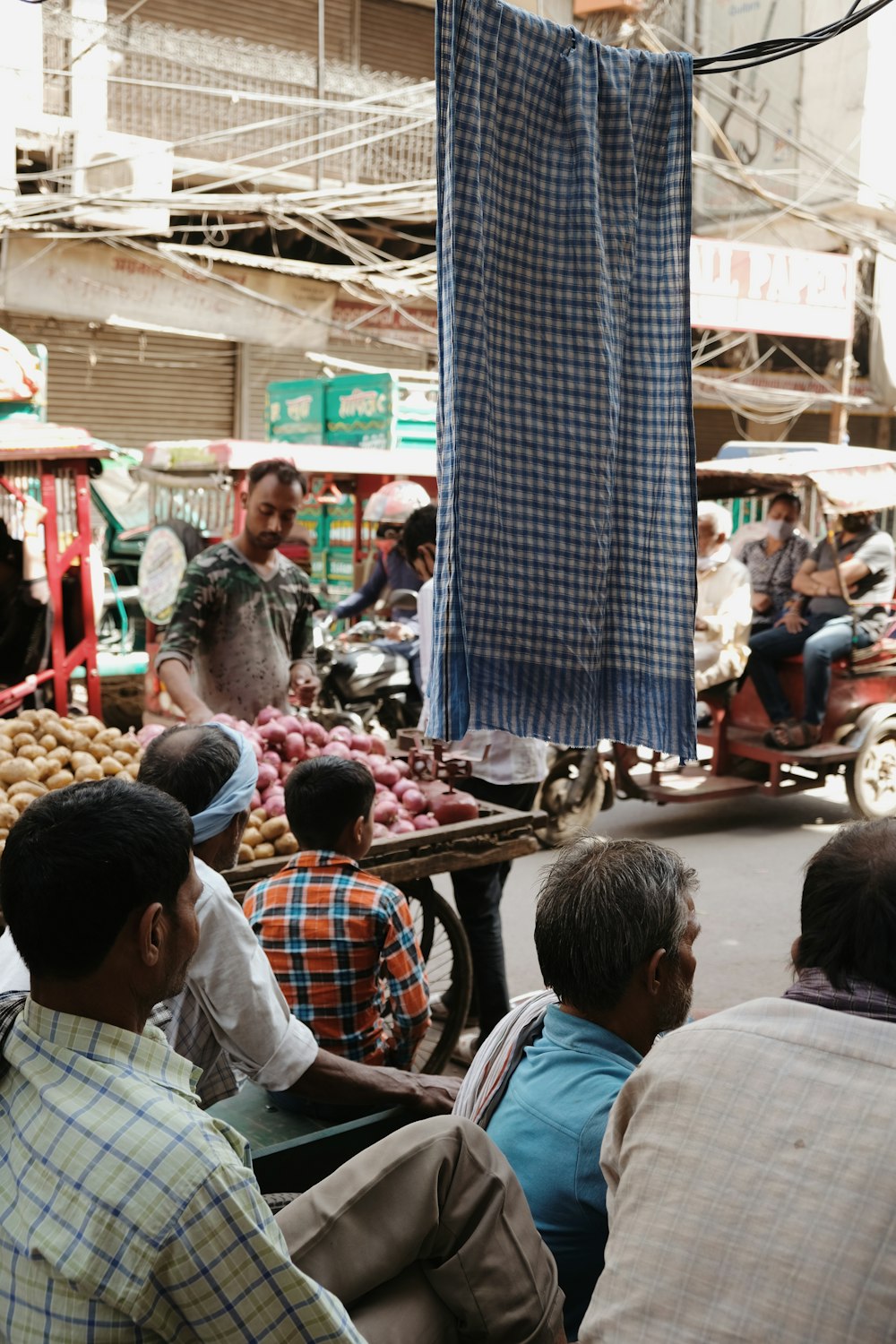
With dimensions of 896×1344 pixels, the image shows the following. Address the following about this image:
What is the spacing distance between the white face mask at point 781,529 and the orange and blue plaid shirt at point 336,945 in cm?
655

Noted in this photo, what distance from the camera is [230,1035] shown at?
2.72 m

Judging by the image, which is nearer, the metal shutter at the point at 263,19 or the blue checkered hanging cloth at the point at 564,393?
the blue checkered hanging cloth at the point at 564,393

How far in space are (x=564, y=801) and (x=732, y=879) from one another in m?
1.12

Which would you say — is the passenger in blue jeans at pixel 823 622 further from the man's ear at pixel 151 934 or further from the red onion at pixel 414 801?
A: the man's ear at pixel 151 934

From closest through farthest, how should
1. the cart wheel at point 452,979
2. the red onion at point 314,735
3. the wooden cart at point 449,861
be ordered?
the wooden cart at point 449,861 < the cart wheel at point 452,979 < the red onion at point 314,735

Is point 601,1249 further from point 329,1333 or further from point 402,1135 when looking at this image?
point 329,1333

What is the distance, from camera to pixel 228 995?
2.68 m

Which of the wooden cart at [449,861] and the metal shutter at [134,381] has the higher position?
the metal shutter at [134,381]

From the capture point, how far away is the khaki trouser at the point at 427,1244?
175 cm

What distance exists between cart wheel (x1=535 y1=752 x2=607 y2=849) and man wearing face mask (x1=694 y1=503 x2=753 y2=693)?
99 centimetres

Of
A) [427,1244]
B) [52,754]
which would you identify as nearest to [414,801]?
[52,754]

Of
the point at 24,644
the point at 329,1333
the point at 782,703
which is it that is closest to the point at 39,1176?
the point at 329,1333

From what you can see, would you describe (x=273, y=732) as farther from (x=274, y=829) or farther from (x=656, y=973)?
(x=656, y=973)

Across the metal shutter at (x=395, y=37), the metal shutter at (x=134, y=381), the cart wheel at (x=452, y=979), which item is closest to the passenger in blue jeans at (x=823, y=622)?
the cart wheel at (x=452, y=979)
